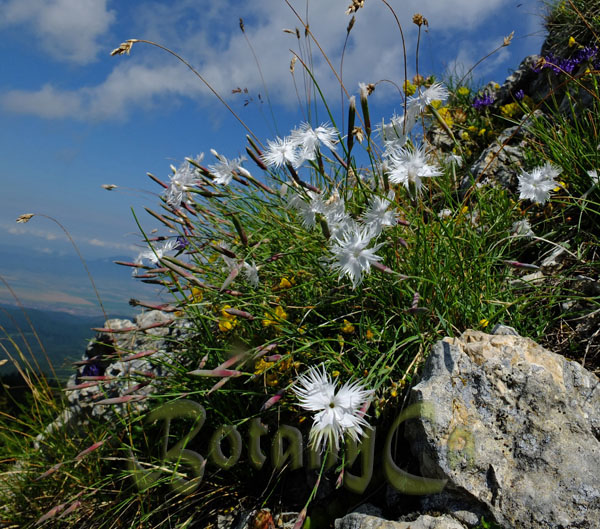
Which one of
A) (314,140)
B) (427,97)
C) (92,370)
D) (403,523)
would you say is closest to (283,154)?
(314,140)

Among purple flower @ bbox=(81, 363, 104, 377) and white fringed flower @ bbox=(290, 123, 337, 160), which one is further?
purple flower @ bbox=(81, 363, 104, 377)

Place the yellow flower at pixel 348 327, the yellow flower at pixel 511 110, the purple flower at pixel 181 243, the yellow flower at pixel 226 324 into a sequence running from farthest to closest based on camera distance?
the yellow flower at pixel 511 110, the purple flower at pixel 181 243, the yellow flower at pixel 226 324, the yellow flower at pixel 348 327

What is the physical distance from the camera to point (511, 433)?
1578mm

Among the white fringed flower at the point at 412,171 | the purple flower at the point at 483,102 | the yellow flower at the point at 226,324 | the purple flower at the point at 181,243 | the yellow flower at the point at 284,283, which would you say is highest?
the purple flower at the point at 483,102

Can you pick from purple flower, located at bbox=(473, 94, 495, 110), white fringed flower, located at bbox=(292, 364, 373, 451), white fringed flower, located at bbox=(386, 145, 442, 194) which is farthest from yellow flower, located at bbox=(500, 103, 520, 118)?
white fringed flower, located at bbox=(292, 364, 373, 451)

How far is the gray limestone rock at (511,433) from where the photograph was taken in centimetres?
144

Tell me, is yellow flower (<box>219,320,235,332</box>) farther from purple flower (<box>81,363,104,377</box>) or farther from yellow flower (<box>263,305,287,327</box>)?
purple flower (<box>81,363,104,377</box>)

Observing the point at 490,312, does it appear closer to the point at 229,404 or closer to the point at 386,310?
the point at 386,310

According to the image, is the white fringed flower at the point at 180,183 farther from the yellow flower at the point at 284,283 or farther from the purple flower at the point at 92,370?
the purple flower at the point at 92,370

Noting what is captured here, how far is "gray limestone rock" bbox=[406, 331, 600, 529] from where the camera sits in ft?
4.72

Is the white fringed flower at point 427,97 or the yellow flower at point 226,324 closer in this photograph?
the white fringed flower at point 427,97

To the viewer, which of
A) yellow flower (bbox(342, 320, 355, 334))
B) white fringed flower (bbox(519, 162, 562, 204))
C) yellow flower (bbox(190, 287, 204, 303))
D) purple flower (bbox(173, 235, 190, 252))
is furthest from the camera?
purple flower (bbox(173, 235, 190, 252))

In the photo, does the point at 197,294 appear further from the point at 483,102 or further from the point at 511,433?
the point at 483,102

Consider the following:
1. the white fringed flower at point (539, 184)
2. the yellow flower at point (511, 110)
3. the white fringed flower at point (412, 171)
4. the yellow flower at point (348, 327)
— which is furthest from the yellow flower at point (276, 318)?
the yellow flower at point (511, 110)
